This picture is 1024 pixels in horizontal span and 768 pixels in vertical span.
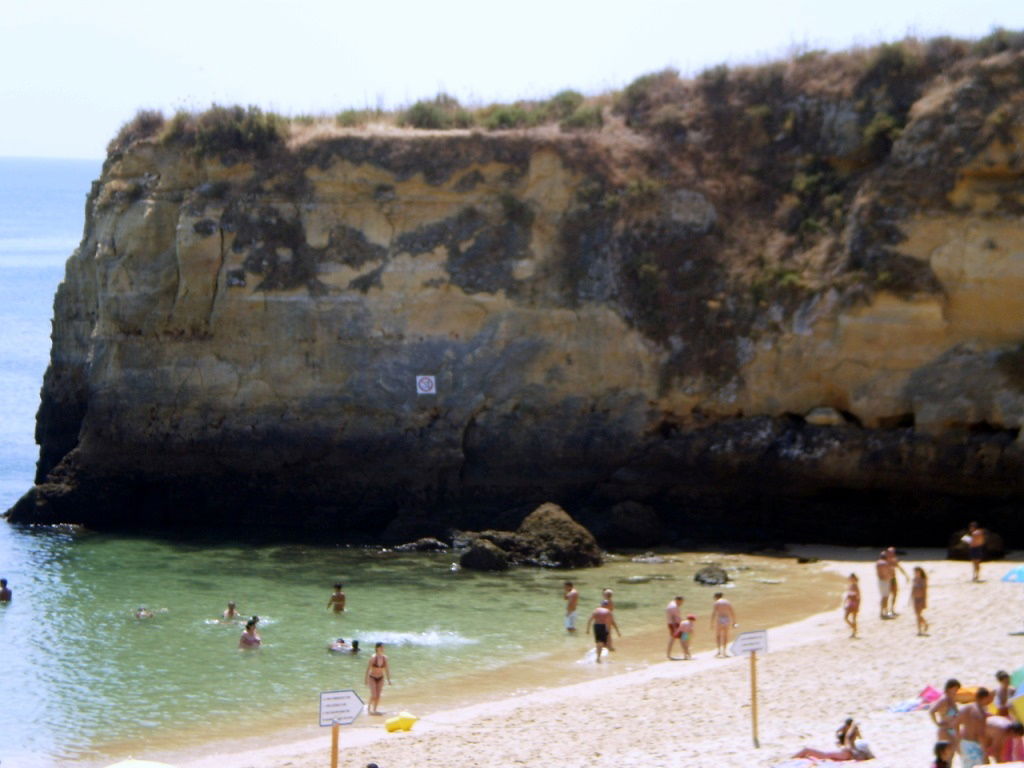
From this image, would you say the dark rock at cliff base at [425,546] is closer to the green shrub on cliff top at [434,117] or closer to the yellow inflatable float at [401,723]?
the green shrub on cliff top at [434,117]

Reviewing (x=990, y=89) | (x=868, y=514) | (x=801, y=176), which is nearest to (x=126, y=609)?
(x=868, y=514)

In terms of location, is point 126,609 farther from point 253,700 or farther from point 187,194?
point 187,194

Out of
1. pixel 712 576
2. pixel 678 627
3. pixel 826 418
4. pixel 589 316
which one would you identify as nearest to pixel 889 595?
pixel 712 576

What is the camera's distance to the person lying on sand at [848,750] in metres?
13.3

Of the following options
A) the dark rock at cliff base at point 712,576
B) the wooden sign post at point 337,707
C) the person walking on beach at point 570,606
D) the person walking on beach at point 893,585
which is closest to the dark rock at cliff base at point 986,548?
the person walking on beach at point 893,585

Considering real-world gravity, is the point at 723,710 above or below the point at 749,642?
below

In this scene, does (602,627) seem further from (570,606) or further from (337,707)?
(337,707)

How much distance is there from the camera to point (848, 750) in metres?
13.3

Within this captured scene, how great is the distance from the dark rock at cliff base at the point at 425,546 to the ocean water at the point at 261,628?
1.25 feet

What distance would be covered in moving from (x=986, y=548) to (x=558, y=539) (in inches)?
287

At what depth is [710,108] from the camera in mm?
31609

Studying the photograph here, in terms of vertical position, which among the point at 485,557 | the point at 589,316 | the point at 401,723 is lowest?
the point at 401,723

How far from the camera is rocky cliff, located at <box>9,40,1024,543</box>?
2689 centimetres

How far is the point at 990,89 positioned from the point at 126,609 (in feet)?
59.2
